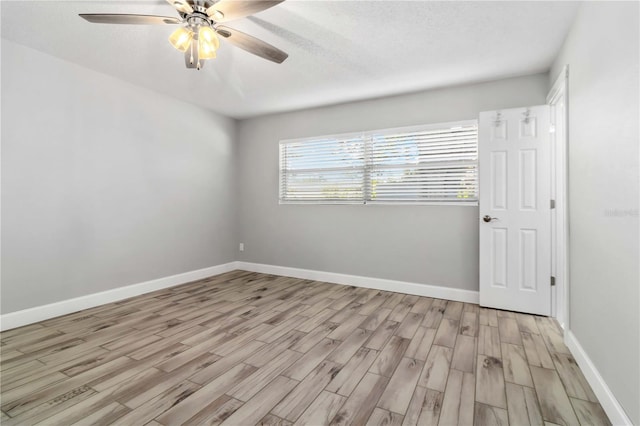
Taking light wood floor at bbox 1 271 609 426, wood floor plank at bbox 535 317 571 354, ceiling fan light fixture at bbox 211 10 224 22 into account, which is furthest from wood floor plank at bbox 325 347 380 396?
ceiling fan light fixture at bbox 211 10 224 22

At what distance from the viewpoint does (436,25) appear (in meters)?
2.46

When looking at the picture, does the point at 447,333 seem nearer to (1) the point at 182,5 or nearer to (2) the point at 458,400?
(2) the point at 458,400

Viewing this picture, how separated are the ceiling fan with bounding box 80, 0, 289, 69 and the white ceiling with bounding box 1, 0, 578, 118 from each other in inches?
14.6

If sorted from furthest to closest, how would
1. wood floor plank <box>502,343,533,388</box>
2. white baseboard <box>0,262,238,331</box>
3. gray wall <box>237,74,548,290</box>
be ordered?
gray wall <box>237,74,548,290</box> → white baseboard <box>0,262,238,331</box> → wood floor plank <box>502,343,533,388</box>

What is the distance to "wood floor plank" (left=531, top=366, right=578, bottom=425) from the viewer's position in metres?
1.64

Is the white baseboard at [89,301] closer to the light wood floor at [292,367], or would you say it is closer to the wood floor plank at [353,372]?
the light wood floor at [292,367]

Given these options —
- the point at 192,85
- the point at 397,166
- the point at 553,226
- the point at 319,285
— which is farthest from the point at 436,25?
the point at 319,285

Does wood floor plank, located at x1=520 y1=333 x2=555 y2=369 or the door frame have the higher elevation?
the door frame

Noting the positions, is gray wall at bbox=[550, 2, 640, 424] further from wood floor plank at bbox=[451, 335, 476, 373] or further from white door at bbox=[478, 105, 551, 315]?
white door at bbox=[478, 105, 551, 315]

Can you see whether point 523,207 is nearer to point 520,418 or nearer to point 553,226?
point 553,226

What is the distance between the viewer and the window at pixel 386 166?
3.69m

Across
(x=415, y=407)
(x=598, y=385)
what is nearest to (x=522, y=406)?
(x=598, y=385)

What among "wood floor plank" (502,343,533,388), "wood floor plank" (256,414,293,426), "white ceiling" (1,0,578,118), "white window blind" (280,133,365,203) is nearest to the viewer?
"wood floor plank" (256,414,293,426)

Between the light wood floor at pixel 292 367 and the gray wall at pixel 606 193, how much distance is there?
380mm
